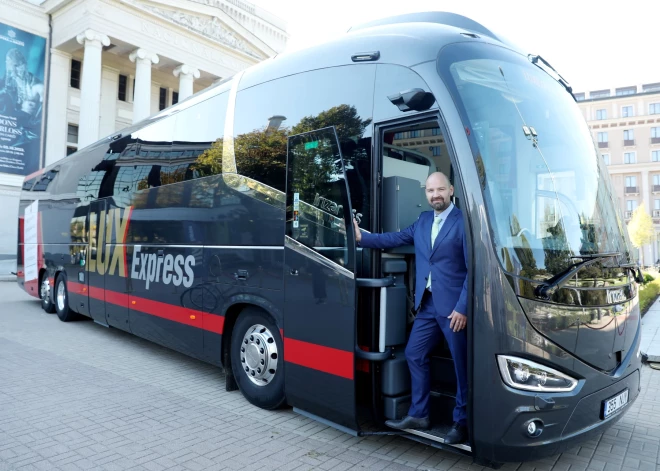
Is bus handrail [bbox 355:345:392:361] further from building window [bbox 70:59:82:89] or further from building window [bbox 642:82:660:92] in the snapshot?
building window [bbox 642:82:660:92]

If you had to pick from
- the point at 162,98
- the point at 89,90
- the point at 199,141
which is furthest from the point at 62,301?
the point at 162,98

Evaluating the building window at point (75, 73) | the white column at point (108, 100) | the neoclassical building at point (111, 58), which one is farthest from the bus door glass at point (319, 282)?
the building window at point (75, 73)

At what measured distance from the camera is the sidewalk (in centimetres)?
733

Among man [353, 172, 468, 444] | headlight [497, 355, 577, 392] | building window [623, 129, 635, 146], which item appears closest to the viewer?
headlight [497, 355, 577, 392]

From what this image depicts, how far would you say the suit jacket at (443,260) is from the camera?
11.8 feet

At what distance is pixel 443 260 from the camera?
12.0ft

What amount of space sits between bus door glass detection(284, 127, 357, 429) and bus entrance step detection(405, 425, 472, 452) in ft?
1.67

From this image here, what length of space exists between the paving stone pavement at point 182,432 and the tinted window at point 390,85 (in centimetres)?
268

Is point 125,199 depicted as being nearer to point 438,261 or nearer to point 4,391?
point 4,391

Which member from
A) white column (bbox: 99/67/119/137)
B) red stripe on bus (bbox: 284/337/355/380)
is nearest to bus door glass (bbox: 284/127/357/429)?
red stripe on bus (bbox: 284/337/355/380)

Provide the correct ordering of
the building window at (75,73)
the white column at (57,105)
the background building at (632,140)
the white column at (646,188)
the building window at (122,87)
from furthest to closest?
the white column at (646,188)
the background building at (632,140)
the building window at (122,87)
the building window at (75,73)
the white column at (57,105)

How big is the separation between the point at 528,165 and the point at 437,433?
2.01 m

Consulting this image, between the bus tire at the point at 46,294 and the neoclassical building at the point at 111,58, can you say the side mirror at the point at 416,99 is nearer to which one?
the bus tire at the point at 46,294

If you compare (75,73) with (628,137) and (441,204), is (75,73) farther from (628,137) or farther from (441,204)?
(628,137)
